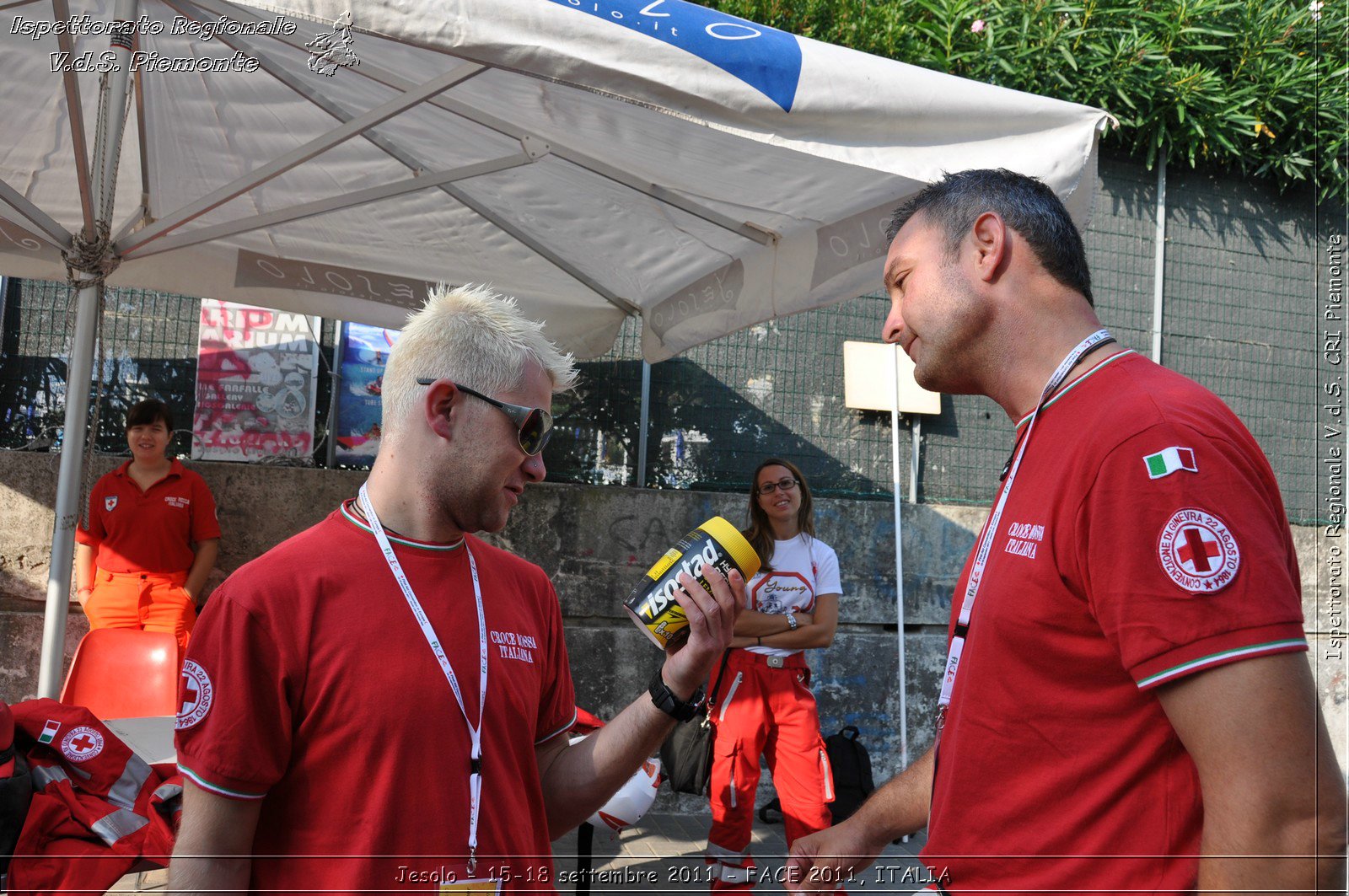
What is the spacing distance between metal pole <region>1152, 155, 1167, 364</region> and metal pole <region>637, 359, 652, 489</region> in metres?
4.36

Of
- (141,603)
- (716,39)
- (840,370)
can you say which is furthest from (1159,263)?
(141,603)

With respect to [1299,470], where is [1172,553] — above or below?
below

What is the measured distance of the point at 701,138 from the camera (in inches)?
134

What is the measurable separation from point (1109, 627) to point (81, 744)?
3039 millimetres

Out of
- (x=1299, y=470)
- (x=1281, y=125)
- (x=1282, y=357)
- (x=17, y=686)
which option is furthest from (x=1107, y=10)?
(x=17, y=686)

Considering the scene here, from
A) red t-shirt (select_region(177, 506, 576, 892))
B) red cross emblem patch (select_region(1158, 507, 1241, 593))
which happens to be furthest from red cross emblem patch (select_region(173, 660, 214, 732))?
red cross emblem patch (select_region(1158, 507, 1241, 593))

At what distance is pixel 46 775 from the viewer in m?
2.93

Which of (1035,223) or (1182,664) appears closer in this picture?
(1182,664)

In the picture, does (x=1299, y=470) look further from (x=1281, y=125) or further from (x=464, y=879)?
(x=464, y=879)

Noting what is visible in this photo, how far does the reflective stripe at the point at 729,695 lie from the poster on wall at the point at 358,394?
2.92 metres

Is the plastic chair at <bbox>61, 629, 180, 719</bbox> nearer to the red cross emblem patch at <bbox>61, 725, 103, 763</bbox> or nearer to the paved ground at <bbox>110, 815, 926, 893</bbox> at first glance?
the paved ground at <bbox>110, 815, 926, 893</bbox>

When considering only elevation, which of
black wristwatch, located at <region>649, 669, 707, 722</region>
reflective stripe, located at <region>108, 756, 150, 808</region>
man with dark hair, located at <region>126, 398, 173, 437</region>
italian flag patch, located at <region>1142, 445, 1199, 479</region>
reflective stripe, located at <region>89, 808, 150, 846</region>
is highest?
man with dark hair, located at <region>126, 398, 173, 437</region>

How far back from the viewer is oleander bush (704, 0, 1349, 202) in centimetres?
777

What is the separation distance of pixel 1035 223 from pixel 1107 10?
7566mm
